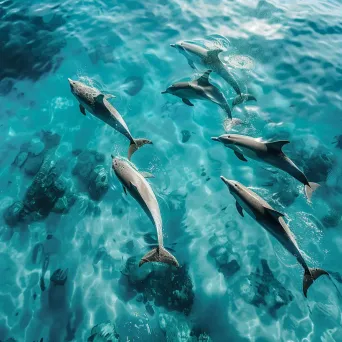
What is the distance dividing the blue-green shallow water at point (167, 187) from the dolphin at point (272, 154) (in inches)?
80.0

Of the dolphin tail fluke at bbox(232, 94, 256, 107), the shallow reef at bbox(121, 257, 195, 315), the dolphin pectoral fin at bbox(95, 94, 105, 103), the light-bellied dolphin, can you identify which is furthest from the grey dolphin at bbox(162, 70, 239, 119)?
the shallow reef at bbox(121, 257, 195, 315)

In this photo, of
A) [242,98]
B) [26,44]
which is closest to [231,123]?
[242,98]

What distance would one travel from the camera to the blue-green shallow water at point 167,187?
6242 millimetres

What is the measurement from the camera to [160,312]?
6.22 metres

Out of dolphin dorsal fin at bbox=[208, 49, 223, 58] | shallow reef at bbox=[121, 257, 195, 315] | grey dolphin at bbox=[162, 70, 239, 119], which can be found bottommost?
shallow reef at bbox=[121, 257, 195, 315]

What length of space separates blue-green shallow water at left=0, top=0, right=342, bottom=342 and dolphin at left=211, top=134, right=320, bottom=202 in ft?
6.67

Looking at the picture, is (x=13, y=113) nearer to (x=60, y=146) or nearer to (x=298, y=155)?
(x=60, y=146)

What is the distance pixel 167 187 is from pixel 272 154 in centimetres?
325

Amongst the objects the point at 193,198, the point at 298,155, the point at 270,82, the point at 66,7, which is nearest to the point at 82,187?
the point at 193,198

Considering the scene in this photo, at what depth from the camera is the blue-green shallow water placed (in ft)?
20.5

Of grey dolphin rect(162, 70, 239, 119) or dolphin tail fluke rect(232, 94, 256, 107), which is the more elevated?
grey dolphin rect(162, 70, 239, 119)

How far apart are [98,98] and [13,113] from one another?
241 inches

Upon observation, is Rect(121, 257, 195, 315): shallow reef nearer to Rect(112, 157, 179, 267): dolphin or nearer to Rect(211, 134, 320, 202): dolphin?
Rect(112, 157, 179, 267): dolphin

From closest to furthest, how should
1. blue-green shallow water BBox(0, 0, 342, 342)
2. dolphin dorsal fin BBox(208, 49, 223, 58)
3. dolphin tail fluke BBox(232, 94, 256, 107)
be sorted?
blue-green shallow water BBox(0, 0, 342, 342), dolphin dorsal fin BBox(208, 49, 223, 58), dolphin tail fluke BBox(232, 94, 256, 107)
